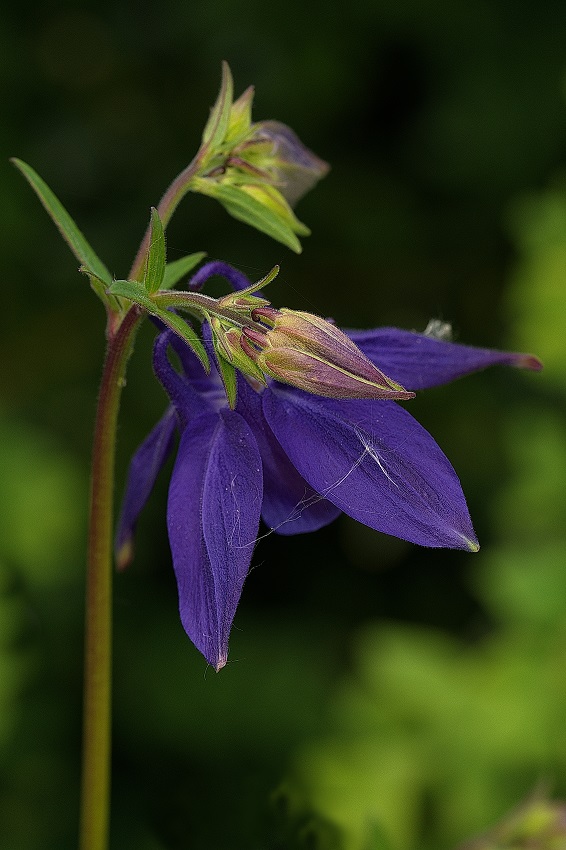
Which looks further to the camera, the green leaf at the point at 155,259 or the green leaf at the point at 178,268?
the green leaf at the point at 178,268

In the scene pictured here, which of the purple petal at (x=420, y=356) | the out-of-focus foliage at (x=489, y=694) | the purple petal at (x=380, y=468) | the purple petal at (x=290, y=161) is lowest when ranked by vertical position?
the out-of-focus foliage at (x=489, y=694)

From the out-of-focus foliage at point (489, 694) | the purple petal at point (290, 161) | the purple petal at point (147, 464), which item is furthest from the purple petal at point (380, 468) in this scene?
the out-of-focus foliage at point (489, 694)

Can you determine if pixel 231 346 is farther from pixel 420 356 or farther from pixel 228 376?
pixel 420 356

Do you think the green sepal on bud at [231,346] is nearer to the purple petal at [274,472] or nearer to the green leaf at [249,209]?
the purple petal at [274,472]

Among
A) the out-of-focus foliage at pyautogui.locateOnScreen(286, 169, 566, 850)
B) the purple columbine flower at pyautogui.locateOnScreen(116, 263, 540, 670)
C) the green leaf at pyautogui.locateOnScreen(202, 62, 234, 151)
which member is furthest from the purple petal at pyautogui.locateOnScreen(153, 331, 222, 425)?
the out-of-focus foliage at pyautogui.locateOnScreen(286, 169, 566, 850)

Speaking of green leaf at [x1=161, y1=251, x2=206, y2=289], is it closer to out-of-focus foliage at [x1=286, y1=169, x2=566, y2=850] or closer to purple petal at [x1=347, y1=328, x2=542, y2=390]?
purple petal at [x1=347, y1=328, x2=542, y2=390]

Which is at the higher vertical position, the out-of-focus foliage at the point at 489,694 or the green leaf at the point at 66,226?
the green leaf at the point at 66,226
